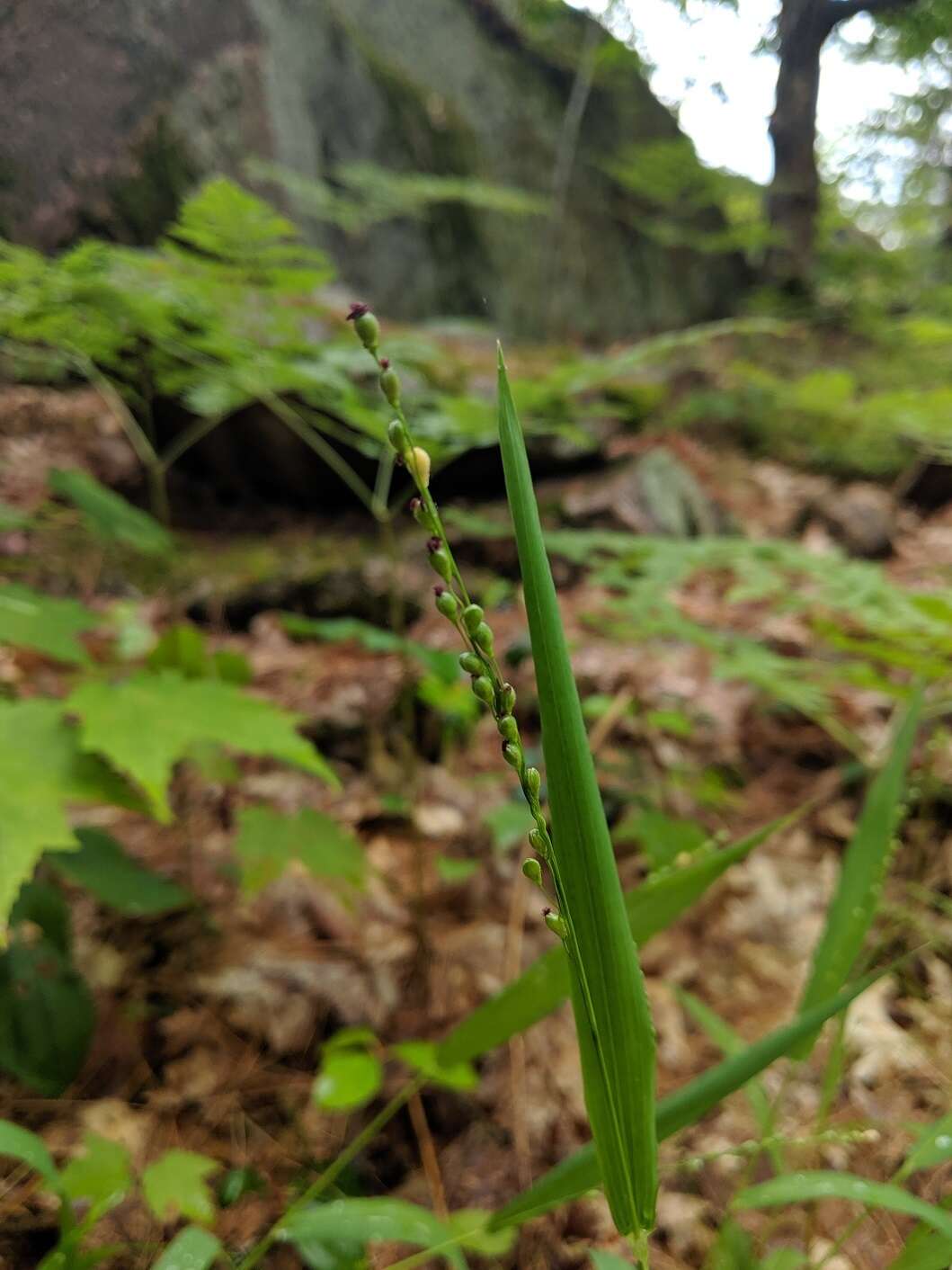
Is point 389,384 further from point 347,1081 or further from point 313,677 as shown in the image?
point 313,677

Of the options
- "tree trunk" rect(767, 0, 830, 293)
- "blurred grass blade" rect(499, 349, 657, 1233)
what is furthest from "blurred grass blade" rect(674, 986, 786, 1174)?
"tree trunk" rect(767, 0, 830, 293)

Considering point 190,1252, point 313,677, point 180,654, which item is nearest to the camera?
point 190,1252

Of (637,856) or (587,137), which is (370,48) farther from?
(637,856)

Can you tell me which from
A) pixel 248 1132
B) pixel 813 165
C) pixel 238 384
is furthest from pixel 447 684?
pixel 813 165

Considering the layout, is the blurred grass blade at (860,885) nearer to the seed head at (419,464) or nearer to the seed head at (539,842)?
the seed head at (539,842)

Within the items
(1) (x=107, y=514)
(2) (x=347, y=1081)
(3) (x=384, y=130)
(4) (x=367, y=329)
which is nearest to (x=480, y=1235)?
(2) (x=347, y=1081)

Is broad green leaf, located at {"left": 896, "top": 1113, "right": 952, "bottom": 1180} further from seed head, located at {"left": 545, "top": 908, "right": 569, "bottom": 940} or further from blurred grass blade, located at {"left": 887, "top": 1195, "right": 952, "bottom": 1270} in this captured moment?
seed head, located at {"left": 545, "top": 908, "right": 569, "bottom": 940}
